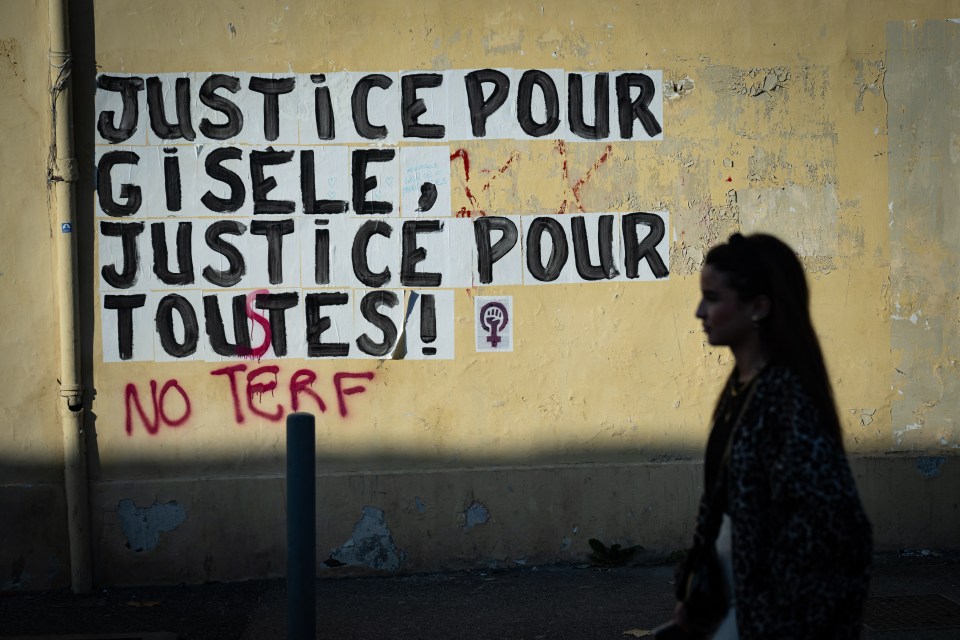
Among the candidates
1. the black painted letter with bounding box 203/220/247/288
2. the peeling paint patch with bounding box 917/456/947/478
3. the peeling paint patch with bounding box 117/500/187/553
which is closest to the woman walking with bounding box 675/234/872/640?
the black painted letter with bounding box 203/220/247/288

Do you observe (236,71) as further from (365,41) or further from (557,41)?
(557,41)

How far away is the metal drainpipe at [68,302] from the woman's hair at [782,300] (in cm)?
434

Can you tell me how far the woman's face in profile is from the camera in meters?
2.43

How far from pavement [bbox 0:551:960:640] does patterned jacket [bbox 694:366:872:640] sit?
8.95 feet

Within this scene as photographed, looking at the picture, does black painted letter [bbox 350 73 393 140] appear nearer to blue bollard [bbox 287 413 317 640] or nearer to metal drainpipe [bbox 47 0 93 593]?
metal drainpipe [bbox 47 0 93 593]

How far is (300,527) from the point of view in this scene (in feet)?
11.8

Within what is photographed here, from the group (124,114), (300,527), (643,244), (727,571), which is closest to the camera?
(727,571)

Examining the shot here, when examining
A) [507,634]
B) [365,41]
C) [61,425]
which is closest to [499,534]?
[507,634]

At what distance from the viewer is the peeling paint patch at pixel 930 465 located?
19.7ft

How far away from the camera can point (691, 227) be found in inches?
236

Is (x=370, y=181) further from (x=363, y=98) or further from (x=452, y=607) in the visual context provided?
(x=452, y=607)

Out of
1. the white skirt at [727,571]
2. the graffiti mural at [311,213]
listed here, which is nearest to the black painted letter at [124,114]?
the graffiti mural at [311,213]

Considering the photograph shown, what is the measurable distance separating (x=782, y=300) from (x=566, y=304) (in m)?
3.59

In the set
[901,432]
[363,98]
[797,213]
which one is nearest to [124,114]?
[363,98]
